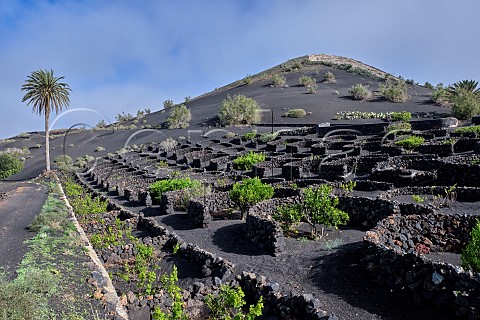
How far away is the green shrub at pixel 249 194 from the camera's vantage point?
49.4 feet

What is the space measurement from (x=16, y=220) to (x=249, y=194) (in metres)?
9.78

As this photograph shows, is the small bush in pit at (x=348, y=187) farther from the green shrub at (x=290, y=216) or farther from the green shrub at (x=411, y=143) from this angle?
the green shrub at (x=411, y=143)

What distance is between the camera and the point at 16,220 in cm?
1616

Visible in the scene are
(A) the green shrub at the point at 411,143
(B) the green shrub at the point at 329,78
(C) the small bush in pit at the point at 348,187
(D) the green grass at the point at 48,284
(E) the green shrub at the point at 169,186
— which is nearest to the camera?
(D) the green grass at the point at 48,284

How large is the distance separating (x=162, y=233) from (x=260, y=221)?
3.78 meters

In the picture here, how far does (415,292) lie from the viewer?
749 cm

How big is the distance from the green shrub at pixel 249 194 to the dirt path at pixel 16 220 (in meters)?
7.36

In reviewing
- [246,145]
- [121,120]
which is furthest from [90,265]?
[121,120]

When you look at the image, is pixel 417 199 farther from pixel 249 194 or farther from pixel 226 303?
pixel 226 303

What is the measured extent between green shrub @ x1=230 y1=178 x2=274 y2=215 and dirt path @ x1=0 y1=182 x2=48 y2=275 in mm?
7358

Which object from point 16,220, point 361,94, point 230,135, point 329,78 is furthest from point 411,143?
point 329,78

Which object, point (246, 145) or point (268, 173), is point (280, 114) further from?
point (268, 173)

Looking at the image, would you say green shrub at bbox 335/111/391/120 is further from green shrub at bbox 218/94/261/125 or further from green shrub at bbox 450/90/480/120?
green shrub at bbox 218/94/261/125

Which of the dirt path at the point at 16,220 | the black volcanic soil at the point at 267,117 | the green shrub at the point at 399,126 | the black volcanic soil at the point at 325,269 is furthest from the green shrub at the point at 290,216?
the black volcanic soil at the point at 267,117
